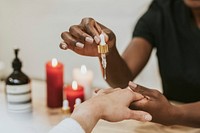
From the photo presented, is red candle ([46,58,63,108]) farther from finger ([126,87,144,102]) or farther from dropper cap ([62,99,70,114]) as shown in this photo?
finger ([126,87,144,102])

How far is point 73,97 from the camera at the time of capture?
1.00 metres

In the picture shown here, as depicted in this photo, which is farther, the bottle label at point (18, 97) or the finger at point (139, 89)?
the bottle label at point (18, 97)

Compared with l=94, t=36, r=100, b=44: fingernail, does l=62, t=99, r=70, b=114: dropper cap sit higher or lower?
lower

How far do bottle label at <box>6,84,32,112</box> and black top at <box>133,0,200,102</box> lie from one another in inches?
17.9

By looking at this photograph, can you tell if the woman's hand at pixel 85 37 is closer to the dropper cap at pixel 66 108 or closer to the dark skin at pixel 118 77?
the dark skin at pixel 118 77

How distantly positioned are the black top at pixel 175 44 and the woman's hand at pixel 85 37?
1.32 feet

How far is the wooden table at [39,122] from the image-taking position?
872 mm

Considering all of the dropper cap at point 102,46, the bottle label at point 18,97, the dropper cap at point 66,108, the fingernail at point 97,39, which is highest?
the fingernail at point 97,39

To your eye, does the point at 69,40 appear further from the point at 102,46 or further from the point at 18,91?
the point at 18,91

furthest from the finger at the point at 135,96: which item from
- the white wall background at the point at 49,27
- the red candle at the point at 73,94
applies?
the white wall background at the point at 49,27

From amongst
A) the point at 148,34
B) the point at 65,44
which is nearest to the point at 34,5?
the point at 148,34

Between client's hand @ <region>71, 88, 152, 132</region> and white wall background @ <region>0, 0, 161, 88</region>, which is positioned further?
white wall background @ <region>0, 0, 161, 88</region>

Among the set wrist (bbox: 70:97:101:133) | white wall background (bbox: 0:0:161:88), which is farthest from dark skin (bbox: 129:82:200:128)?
white wall background (bbox: 0:0:161:88)

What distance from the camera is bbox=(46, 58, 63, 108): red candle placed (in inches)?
40.3
